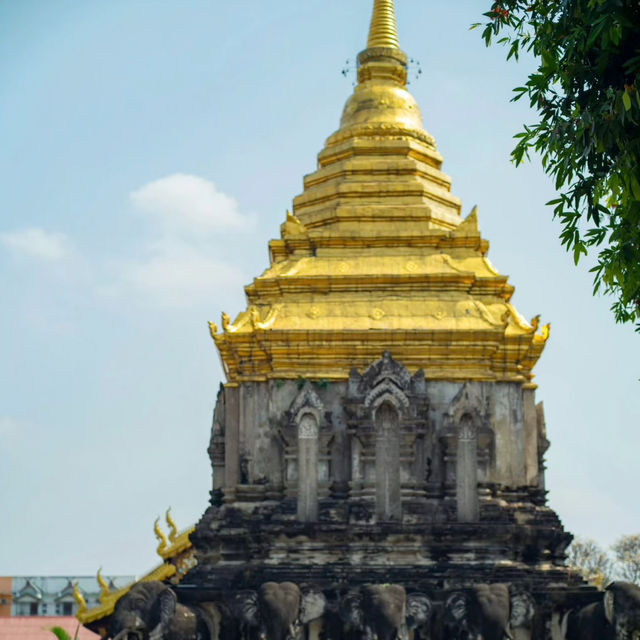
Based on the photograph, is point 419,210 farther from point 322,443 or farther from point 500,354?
point 322,443

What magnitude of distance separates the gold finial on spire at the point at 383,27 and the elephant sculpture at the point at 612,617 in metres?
15.5

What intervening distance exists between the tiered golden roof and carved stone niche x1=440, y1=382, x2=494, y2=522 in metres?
0.86

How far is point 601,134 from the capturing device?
1333cm

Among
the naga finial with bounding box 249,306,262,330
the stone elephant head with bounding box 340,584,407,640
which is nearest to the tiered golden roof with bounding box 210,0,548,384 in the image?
the naga finial with bounding box 249,306,262,330

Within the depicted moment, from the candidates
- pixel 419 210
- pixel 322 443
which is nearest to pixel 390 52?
pixel 419 210

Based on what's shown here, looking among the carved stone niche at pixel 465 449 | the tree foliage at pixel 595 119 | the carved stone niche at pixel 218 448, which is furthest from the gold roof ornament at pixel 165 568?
the tree foliage at pixel 595 119

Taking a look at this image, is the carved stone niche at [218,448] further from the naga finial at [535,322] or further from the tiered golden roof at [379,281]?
the naga finial at [535,322]

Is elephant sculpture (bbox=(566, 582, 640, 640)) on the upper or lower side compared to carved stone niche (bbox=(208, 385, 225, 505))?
lower

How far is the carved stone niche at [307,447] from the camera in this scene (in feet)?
93.6

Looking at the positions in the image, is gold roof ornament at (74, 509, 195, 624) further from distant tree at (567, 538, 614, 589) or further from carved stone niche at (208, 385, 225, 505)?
distant tree at (567, 538, 614, 589)

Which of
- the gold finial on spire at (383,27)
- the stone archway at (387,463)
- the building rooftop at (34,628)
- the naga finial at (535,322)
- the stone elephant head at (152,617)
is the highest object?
the gold finial on spire at (383,27)

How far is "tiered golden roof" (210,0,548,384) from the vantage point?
29.4 metres

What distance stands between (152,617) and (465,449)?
698 cm

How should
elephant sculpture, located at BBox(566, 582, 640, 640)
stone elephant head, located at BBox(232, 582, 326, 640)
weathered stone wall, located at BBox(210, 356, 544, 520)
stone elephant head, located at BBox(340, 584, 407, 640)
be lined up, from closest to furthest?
elephant sculpture, located at BBox(566, 582, 640, 640)
stone elephant head, located at BBox(340, 584, 407, 640)
stone elephant head, located at BBox(232, 582, 326, 640)
weathered stone wall, located at BBox(210, 356, 544, 520)
